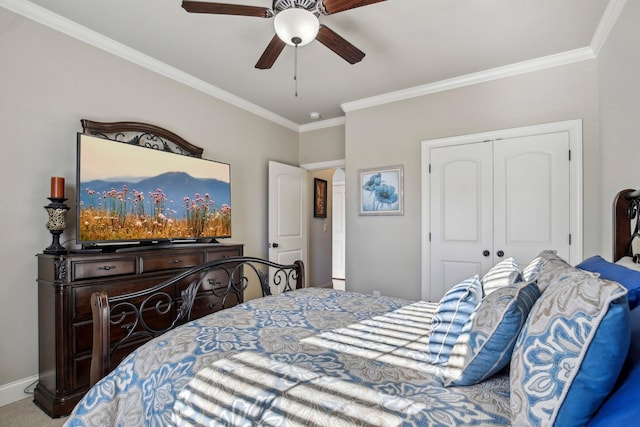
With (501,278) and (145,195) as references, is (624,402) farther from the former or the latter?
(145,195)

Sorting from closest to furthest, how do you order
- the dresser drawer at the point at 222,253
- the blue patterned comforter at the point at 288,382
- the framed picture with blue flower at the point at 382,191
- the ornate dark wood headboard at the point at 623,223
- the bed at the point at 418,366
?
the bed at the point at 418,366
the blue patterned comforter at the point at 288,382
the ornate dark wood headboard at the point at 623,223
the dresser drawer at the point at 222,253
the framed picture with blue flower at the point at 382,191

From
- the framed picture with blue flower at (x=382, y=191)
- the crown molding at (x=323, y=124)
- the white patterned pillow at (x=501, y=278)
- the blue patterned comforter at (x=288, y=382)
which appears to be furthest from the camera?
the crown molding at (x=323, y=124)

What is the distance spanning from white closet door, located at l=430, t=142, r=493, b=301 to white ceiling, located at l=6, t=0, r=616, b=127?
0.86 meters

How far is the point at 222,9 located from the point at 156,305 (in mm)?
1950

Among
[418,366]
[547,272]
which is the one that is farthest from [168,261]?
[547,272]

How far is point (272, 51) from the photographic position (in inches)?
89.0

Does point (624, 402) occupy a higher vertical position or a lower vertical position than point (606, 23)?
lower

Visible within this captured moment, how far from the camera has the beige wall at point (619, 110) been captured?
193cm

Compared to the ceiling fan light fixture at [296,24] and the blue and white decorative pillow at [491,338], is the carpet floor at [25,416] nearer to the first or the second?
the blue and white decorative pillow at [491,338]

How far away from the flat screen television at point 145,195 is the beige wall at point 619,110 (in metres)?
3.38

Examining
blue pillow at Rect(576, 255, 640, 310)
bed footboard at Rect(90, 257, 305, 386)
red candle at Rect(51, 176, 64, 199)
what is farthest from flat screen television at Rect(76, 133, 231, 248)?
blue pillow at Rect(576, 255, 640, 310)

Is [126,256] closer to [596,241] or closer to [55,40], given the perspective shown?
[55,40]

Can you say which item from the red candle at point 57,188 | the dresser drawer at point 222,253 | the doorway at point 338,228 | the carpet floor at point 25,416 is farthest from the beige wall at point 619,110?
the doorway at point 338,228

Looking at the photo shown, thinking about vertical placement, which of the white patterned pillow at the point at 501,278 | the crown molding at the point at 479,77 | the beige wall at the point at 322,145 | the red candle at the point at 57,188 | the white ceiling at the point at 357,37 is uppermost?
the white ceiling at the point at 357,37
